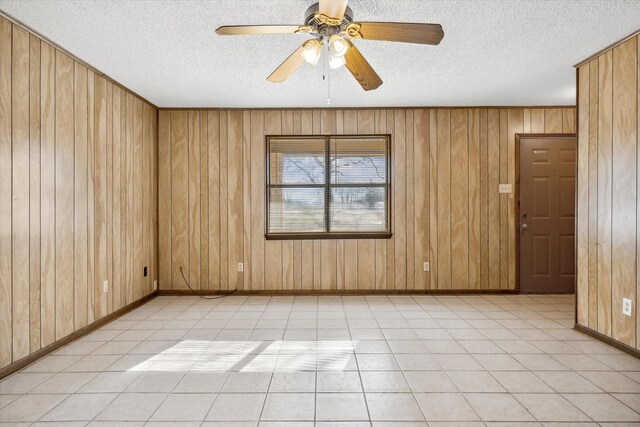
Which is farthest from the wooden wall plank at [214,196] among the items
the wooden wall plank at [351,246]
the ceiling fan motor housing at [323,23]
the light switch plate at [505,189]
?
the light switch plate at [505,189]

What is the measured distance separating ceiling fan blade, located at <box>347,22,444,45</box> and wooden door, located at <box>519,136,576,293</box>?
339 centimetres

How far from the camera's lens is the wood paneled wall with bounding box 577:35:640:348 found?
2.67 m

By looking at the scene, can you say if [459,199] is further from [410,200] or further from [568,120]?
[568,120]

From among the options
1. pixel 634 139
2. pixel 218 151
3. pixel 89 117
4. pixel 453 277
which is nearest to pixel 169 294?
pixel 218 151

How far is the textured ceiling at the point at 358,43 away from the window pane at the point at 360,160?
1.93 ft

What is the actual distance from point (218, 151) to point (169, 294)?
2017 millimetres

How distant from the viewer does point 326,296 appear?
4.49m

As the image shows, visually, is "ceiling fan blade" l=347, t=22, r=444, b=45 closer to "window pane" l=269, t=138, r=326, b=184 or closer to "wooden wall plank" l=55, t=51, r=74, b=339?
"wooden wall plank" l=55, t=51, r=74, b=339

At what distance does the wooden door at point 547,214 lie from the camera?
4531 millimetres

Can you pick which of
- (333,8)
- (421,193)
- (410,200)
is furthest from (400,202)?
(333,8)

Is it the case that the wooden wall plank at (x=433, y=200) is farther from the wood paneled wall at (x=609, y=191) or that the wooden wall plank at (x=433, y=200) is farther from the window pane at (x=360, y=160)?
the wood paneled wall at (x=609, y=191)

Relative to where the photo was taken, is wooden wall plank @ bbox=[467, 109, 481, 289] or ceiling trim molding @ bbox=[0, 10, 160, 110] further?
wooden wall plank @ bbox=[467, 109, 481, 289]

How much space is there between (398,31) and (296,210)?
9.88 feet

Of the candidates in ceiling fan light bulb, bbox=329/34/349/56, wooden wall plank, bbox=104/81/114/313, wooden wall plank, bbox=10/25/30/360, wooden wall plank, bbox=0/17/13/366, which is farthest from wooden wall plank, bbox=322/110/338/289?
wooden wall plank, bbox=0/17/13/366
